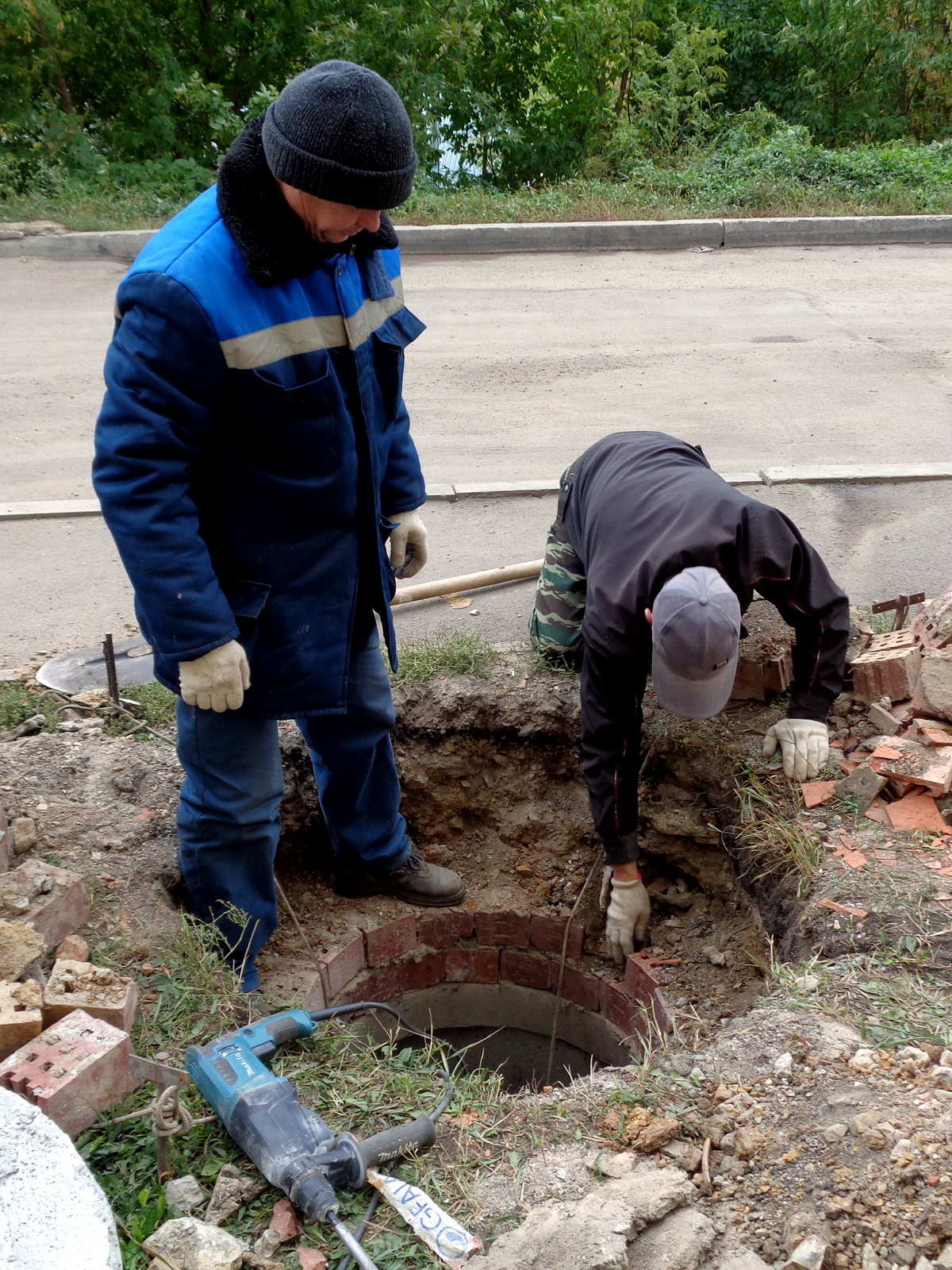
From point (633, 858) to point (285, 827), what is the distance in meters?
1.26

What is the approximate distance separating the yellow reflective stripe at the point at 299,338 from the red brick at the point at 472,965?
2421mm

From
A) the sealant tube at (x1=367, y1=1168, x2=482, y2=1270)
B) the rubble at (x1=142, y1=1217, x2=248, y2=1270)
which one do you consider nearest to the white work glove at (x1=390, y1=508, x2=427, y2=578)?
the sealant tube at (x1=367, y1=1168, x2=482, y2=1270)

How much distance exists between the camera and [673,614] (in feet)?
8.40

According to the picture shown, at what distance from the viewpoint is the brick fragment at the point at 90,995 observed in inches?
90.0

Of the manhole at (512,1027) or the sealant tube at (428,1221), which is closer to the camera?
the sealant tube at (428,1221)

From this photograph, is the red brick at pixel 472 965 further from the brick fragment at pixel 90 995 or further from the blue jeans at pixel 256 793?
the brick fragment at pixel 90 995

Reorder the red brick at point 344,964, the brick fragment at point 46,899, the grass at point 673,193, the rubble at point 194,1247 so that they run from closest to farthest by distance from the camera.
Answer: the rubble at point 194,1247
the brick fragment at point 46,899
the red brick at point 344,964
the grass at point 673,193

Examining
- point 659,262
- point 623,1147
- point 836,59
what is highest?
point 836,59

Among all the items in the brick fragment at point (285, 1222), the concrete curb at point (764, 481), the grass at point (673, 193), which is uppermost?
the grass at point (673, 193)

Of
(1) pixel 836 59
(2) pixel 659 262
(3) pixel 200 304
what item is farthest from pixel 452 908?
(1) pixel 836 59

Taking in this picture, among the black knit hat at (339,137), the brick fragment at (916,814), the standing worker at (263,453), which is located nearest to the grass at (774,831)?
the brick fragment at (916,814)

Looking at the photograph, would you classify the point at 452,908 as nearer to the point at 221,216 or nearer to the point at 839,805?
the point at 839,805

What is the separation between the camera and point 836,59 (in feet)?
40.1

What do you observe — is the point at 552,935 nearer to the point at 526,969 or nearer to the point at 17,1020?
the point at 526,969
